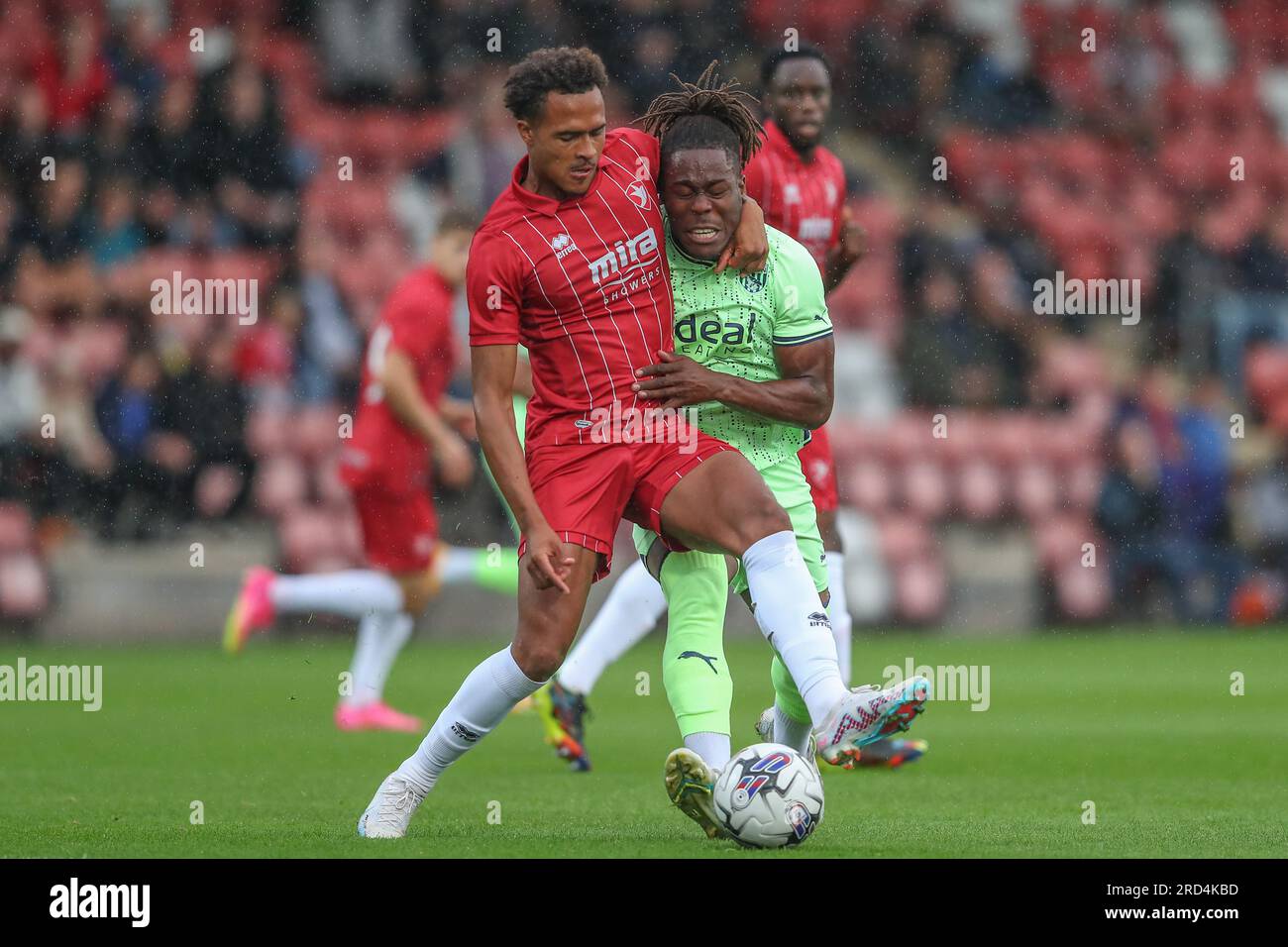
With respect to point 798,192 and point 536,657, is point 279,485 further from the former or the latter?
point 536,657

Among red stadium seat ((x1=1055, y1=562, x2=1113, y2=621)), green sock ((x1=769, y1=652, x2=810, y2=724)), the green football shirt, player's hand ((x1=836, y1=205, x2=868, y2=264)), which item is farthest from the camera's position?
red stadium seat ((x1=1055, y1=562, x2=1113, y2=621))

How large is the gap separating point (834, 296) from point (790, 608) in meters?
11.9

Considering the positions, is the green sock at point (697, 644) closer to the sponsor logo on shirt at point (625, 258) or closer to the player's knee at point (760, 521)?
the player's knee at point (760, 521)

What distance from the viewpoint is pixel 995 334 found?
651 inches

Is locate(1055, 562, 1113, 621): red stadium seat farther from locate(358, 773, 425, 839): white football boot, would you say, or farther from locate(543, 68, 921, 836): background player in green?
locate(358, 773, 425, 839): white football boot

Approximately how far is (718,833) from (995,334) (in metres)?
11.4

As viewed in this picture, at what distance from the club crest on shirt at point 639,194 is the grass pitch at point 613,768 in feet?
6.11

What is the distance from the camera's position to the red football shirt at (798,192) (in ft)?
25.2

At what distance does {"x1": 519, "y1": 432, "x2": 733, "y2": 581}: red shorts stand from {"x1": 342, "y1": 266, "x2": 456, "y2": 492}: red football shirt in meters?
4.19

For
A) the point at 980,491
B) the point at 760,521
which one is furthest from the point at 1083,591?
the point at 760,521

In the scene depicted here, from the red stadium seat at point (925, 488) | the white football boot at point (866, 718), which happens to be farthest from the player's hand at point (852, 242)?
the red stadium seat at point (925, 488)

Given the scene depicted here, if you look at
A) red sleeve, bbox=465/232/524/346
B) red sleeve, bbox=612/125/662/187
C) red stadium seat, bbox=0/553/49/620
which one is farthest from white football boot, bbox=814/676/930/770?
red stadium seat, bbox=0/553/49/620

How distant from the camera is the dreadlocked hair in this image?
19.1ft
